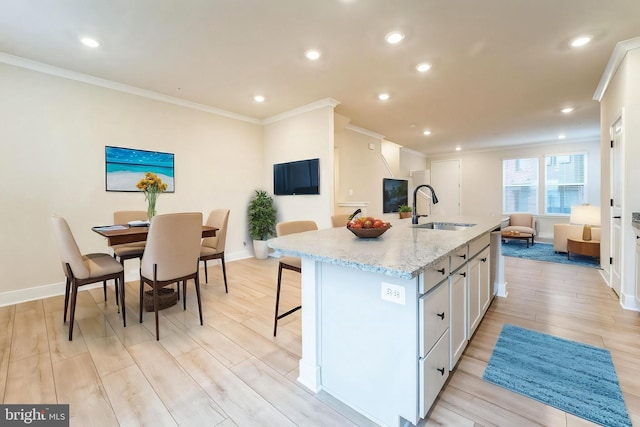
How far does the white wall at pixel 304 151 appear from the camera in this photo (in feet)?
14.4

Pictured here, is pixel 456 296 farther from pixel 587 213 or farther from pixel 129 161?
pixel 587 213

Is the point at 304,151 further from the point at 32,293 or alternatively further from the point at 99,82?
the point at 32,293

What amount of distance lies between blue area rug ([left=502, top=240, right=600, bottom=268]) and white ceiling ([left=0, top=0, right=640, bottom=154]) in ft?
8.66

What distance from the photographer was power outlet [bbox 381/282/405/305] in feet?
3.98

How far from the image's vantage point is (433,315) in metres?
1.33

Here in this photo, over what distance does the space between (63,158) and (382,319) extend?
411 cm

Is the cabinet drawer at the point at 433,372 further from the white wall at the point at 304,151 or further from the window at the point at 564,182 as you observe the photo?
the window at the point at 564,182

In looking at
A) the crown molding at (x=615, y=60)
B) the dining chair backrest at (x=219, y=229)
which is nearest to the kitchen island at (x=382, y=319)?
the dining chair backrest at (x=219, y=229)

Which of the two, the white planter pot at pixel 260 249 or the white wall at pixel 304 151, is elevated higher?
the white wall at pixel 304 151

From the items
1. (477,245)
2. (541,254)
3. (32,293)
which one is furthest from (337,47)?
(541,254)

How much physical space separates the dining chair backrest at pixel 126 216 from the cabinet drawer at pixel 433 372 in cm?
367

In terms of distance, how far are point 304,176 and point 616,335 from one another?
3.97 meters

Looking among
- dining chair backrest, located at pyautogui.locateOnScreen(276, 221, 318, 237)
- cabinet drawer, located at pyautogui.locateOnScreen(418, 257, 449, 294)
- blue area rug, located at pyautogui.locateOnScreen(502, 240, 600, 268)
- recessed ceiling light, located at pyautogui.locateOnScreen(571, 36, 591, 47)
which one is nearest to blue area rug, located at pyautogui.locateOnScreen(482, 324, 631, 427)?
cabinet drawer, located at pyautogui.locateOnScreen(418, 257, 449, 294)

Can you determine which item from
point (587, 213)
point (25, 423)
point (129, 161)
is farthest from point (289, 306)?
point (587, 213)
